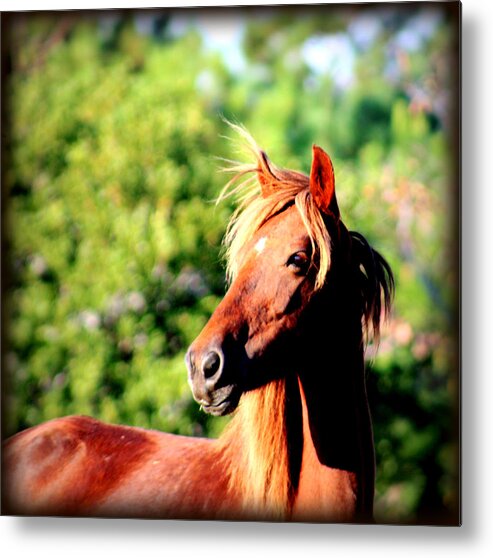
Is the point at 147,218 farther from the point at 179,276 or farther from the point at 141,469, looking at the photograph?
the point at 141,469

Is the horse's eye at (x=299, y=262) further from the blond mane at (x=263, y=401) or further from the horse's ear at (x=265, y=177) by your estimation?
the horse's ear at (x=265, y=177)

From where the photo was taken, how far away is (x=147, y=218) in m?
3.42

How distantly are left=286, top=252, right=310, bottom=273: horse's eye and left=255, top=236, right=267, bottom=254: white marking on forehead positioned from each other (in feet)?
0.28

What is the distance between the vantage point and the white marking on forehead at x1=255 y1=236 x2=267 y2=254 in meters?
3.01

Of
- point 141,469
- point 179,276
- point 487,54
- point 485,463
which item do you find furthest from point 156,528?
point 487,54

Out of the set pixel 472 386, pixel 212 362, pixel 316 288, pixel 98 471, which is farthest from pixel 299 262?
pixel 98 471

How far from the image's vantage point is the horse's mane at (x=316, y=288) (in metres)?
3.06

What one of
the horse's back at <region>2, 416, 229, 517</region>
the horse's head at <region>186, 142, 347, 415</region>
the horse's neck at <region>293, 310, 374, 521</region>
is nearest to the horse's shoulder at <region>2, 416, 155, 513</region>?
the horse's back at <region>2, 416, 229, 517</region>

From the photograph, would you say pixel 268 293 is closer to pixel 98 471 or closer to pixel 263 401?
pixel 263 401

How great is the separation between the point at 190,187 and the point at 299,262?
554 mm

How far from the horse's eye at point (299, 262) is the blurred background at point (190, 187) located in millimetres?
250

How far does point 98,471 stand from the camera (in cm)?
336

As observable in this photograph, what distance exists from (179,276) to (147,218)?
0.20m

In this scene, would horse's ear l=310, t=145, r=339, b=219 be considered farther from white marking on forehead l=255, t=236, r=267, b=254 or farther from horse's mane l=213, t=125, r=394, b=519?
white marking on forehead l=255, t=236, r=267, b=254
